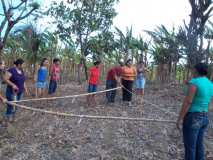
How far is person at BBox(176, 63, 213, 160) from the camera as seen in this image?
215 inches

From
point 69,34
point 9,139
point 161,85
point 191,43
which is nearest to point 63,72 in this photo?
point 69,34

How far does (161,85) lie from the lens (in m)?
16.5

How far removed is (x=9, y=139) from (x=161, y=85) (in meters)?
9.34

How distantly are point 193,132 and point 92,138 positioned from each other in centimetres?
299

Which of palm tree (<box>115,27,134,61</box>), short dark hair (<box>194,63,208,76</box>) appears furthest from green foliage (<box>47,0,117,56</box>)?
short dark hair (<box>194,63,208,76</box>)

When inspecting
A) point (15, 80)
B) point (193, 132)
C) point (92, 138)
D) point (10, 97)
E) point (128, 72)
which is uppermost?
point (128, 72)

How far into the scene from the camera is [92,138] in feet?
26.7

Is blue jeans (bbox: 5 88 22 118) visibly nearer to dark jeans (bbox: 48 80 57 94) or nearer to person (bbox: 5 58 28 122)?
person (bbox: 5 58 28 122)

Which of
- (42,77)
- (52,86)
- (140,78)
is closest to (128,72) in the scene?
(140,78)

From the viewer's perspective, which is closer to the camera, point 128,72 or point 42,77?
point 128,72

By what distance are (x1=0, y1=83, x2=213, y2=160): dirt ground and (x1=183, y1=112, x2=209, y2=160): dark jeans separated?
5.23 ft

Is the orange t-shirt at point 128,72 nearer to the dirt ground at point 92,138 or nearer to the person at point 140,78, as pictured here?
the dirt ground at point 92,138

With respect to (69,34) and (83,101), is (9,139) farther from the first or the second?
(69,34)

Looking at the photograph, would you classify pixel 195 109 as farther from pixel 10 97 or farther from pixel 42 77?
pixel 42 77
